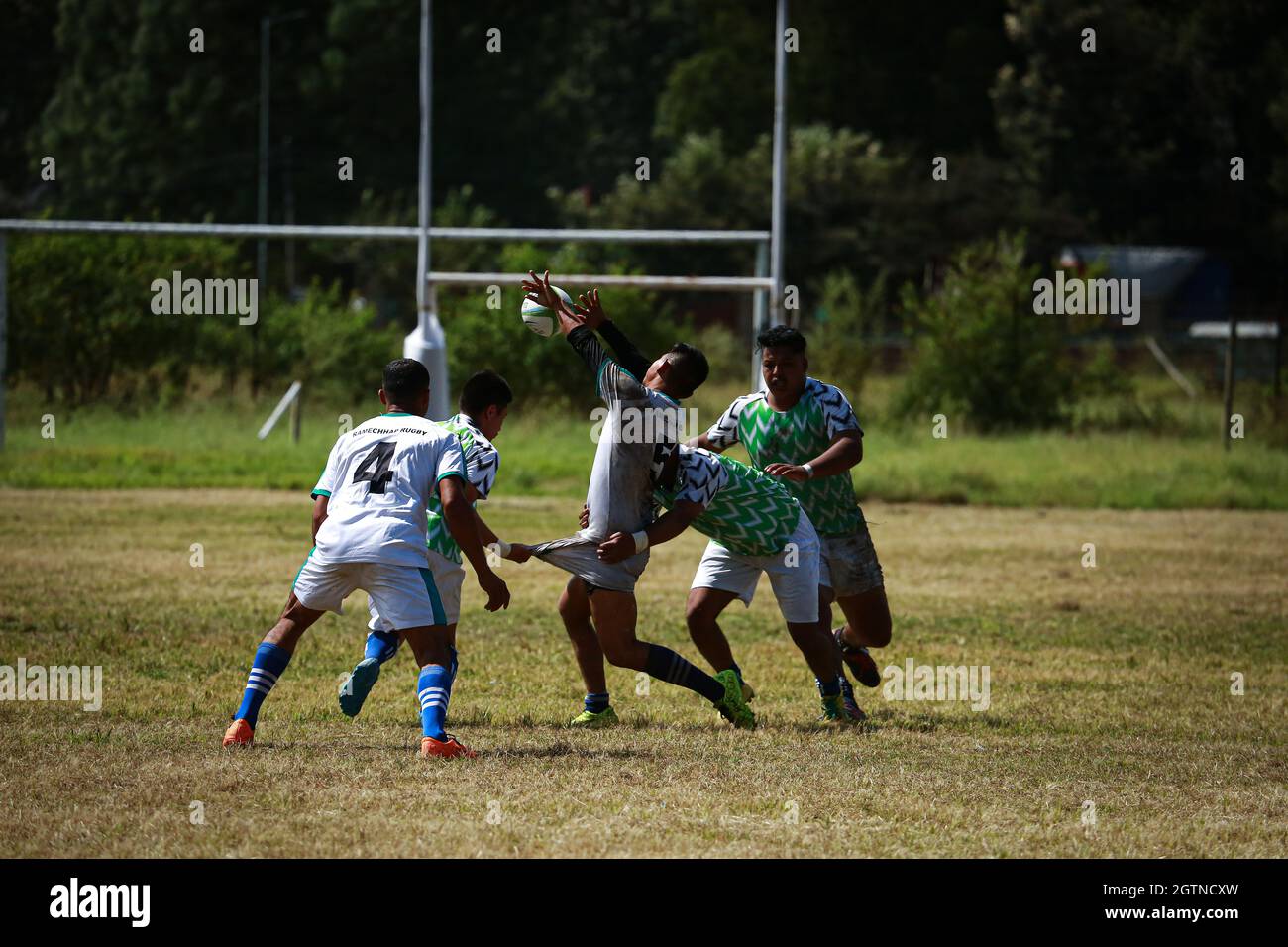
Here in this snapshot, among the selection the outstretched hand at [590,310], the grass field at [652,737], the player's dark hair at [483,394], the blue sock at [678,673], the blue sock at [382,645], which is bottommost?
the grass field at [652,737]

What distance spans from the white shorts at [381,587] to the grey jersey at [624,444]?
2.64 ft

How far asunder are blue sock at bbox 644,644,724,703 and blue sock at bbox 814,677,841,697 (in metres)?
0.64

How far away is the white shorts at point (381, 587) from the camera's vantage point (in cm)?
713

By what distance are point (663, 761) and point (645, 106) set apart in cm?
5324

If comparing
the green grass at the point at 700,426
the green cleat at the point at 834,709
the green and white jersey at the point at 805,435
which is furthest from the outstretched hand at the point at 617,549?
the green grass at the point at 700,426

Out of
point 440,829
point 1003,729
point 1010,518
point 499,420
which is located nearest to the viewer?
point 440,829

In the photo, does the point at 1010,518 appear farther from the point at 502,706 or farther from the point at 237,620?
the point at 502,706

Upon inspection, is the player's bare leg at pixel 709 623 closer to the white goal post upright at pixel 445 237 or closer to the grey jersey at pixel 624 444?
the grey jersey at pixel 624 444

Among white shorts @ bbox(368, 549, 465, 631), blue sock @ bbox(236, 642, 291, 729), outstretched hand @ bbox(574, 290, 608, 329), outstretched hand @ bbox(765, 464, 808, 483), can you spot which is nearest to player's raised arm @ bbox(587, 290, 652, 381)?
outstretched hand @ bbox(574, 290, 608, 329)

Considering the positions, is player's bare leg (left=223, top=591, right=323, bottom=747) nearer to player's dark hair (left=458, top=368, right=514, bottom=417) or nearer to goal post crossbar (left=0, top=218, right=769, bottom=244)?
player's dark hair (left=458, top=368, right=514, bottom=417)

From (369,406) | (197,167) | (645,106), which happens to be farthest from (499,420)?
(645,106)

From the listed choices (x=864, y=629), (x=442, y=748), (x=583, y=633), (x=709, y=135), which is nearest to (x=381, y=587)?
(x=442, y=748)

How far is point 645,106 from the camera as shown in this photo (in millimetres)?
58656

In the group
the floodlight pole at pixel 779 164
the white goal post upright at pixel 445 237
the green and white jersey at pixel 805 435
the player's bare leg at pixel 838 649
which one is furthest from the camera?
the floodlight pole at pixel 779 164
